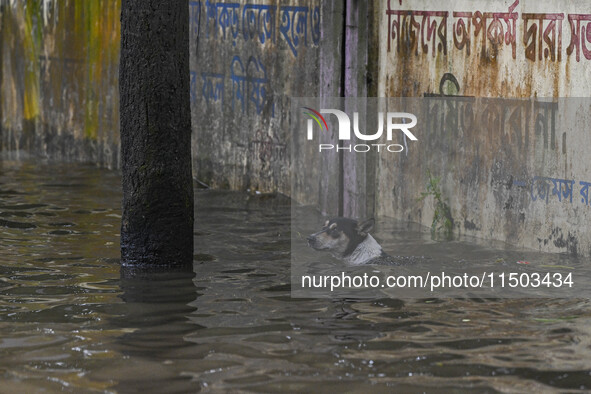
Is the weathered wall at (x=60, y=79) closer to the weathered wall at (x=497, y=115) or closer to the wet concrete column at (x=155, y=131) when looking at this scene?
the weathered wall at (x=497, y=115)

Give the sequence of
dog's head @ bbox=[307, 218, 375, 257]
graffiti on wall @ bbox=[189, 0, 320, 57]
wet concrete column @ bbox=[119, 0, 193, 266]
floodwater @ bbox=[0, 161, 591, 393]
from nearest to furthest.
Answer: floodwater @ bbox=[0, 161, 591, 393], wet concrete column @ bbox=[119, 0, 193, 266], dog's head @ bbox=[307, 218, 375, 257], graffiti on wall @ bbox=[189, 0, 320, 57]

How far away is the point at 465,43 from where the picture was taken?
9.09m

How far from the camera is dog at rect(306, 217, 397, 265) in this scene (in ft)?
26.7

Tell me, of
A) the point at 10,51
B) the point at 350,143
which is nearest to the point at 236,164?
the point at 350,143

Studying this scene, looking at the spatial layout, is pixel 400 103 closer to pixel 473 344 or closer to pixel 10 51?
pixel 473 344

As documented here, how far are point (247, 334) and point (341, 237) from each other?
2349 millimetres

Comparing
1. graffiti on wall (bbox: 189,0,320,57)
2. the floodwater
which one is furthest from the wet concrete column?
graffiti on wall (bbox: 189,0,320,57)

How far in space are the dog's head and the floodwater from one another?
0.29 meters

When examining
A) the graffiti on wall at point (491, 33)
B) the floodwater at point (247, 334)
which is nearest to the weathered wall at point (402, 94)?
the graffiti on wall at point (491, 33)

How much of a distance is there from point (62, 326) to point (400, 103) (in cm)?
453

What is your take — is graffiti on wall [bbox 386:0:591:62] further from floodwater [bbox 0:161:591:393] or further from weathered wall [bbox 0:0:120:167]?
weathered wall [bbox 0:0:120:167]

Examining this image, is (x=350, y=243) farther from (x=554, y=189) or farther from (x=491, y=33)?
(x=491, y=33)

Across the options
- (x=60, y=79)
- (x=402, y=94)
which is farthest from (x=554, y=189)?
(x=60, y=79)

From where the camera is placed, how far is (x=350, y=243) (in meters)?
8.27
